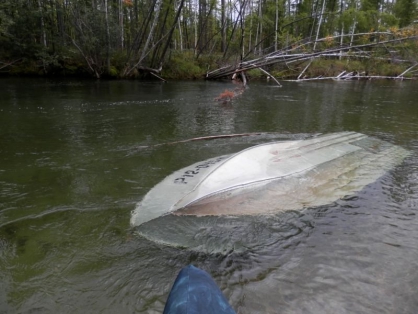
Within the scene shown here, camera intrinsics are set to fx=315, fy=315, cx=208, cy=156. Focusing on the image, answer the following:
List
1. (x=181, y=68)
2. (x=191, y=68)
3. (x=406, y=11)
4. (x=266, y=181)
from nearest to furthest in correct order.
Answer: (x=266, y=181) → (x=181, y=68) → (x=191, y=68) → (x=406, y=11)

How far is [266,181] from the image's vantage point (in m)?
3.65

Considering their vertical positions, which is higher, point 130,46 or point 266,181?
point 130,46

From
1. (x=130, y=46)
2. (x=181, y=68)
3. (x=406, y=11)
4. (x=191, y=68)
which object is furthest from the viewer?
(x=406, y=11)

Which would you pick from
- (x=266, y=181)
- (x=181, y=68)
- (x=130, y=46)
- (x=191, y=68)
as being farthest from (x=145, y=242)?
(x=191, y=68)

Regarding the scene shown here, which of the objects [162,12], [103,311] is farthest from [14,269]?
[162,12]

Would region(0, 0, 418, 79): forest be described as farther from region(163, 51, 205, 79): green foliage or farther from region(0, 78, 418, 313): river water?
region(0, 78, 418, 313): river water

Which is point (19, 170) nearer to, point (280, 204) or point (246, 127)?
point (280, 204)

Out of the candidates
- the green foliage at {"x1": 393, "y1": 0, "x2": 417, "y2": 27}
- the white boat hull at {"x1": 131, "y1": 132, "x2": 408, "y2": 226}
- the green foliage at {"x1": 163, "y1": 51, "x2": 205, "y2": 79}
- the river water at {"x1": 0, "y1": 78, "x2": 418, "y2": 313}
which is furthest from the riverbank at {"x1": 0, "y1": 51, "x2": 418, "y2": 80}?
the white boat hull at {"x1": 131, "y1": 132, "x2": 408, "y2": 226}

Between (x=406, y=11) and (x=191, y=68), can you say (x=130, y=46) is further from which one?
(x=406, y=11)

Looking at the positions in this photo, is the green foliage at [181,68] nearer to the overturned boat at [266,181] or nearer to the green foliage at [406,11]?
the overturned boat at [266,181]

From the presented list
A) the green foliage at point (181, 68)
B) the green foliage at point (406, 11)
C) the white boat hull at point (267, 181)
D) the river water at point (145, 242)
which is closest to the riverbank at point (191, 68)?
the green foliage at point (181, 68)

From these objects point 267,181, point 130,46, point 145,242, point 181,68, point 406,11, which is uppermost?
point 406,11

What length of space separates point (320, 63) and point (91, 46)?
16274 mm

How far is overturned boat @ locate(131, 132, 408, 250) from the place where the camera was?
319 centimetres
